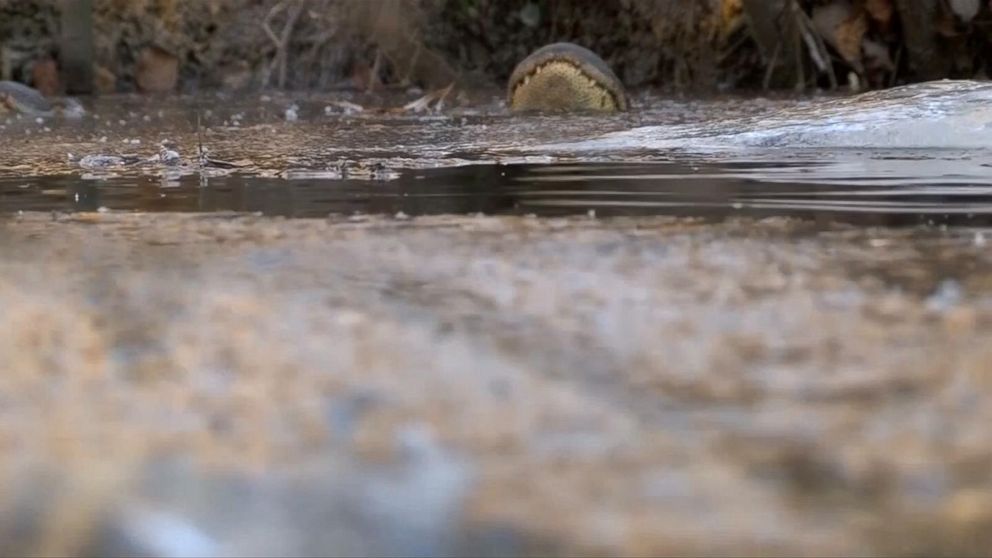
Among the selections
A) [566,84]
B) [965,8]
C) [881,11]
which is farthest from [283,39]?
[965,8]

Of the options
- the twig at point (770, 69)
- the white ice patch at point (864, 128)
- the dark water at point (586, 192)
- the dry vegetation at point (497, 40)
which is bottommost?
the dark water at point (586, 192)

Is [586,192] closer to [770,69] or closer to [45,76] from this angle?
[770,69]

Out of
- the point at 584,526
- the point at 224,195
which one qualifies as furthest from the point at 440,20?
the point at 584,526

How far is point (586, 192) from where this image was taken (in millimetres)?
1558

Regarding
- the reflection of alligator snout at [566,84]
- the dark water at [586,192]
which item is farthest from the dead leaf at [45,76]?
the dark water at [586,192]

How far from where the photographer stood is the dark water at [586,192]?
1342 millimetres

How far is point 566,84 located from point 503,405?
145 inches

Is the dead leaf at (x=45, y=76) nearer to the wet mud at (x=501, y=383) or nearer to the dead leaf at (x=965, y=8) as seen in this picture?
the dead leaf at (x=965, y=8)

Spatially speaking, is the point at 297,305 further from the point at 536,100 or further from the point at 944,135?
the point at 536,100

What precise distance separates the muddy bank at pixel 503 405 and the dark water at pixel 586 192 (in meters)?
0.36

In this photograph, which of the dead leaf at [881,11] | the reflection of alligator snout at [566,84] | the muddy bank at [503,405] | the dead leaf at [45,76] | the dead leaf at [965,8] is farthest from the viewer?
the dead leaf at [45,76]

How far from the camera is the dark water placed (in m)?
1.34

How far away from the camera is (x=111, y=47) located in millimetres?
6562

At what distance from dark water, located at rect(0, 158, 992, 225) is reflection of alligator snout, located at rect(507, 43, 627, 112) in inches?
84.2
